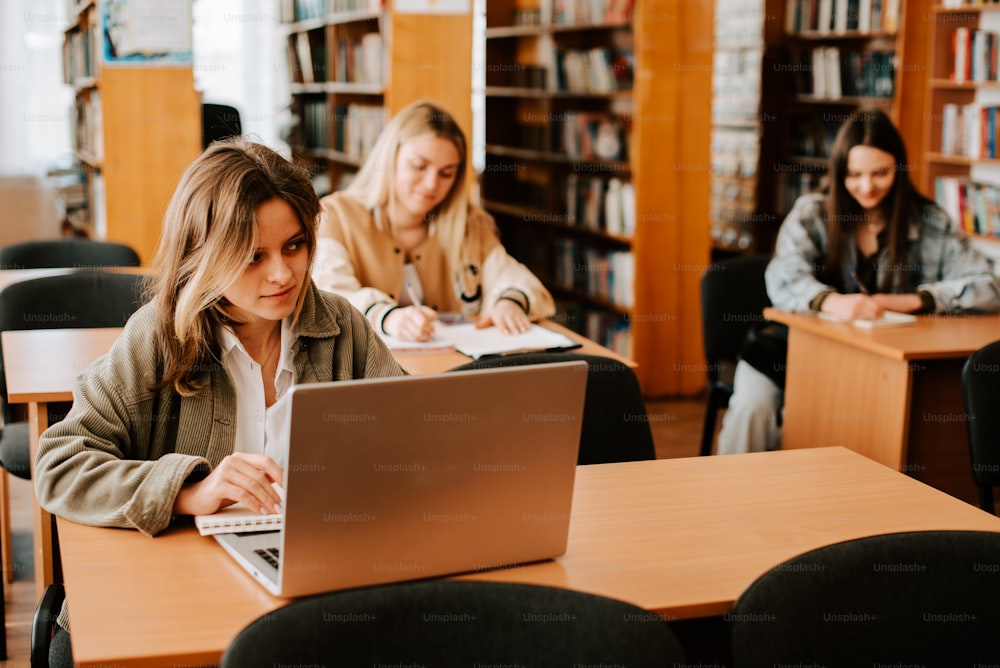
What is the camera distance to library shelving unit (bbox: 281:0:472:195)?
445cm

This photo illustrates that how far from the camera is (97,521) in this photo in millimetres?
1552

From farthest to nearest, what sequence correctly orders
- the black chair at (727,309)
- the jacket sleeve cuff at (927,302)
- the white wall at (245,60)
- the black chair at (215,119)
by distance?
the white wall at (245,60) < the black chair at (215,119) < the black chair at (727,309) < the jacket sleeve cuff at (927,302)

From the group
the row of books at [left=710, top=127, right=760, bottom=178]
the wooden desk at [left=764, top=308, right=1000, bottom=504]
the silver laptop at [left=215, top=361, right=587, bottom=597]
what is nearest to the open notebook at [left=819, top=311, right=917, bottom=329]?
the wooden desk at [left=764, top=308, right=1000, bottom=504]

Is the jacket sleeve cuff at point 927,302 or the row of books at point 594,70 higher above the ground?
the row of books at point 594,70

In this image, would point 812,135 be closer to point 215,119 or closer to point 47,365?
point 215,119

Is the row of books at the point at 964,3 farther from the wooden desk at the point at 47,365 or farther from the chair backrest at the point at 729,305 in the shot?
the wooden desk at the point at 47,365

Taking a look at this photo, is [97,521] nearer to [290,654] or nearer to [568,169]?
[290,654]

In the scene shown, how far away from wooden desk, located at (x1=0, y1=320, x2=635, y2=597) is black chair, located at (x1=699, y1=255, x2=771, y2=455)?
777 mm

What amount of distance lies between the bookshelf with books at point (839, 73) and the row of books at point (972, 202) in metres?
0.24

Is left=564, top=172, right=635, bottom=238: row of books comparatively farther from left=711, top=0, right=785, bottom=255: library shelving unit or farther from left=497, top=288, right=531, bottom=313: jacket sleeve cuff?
left=497, top=288, right=531, bottom=313: jacket sleeve cuff

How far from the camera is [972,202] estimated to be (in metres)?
5.24

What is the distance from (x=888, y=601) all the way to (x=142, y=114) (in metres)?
3.89

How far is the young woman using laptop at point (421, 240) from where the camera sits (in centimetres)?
315

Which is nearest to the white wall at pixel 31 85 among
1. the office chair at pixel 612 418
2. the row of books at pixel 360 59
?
the row of books at pixel 360 59
